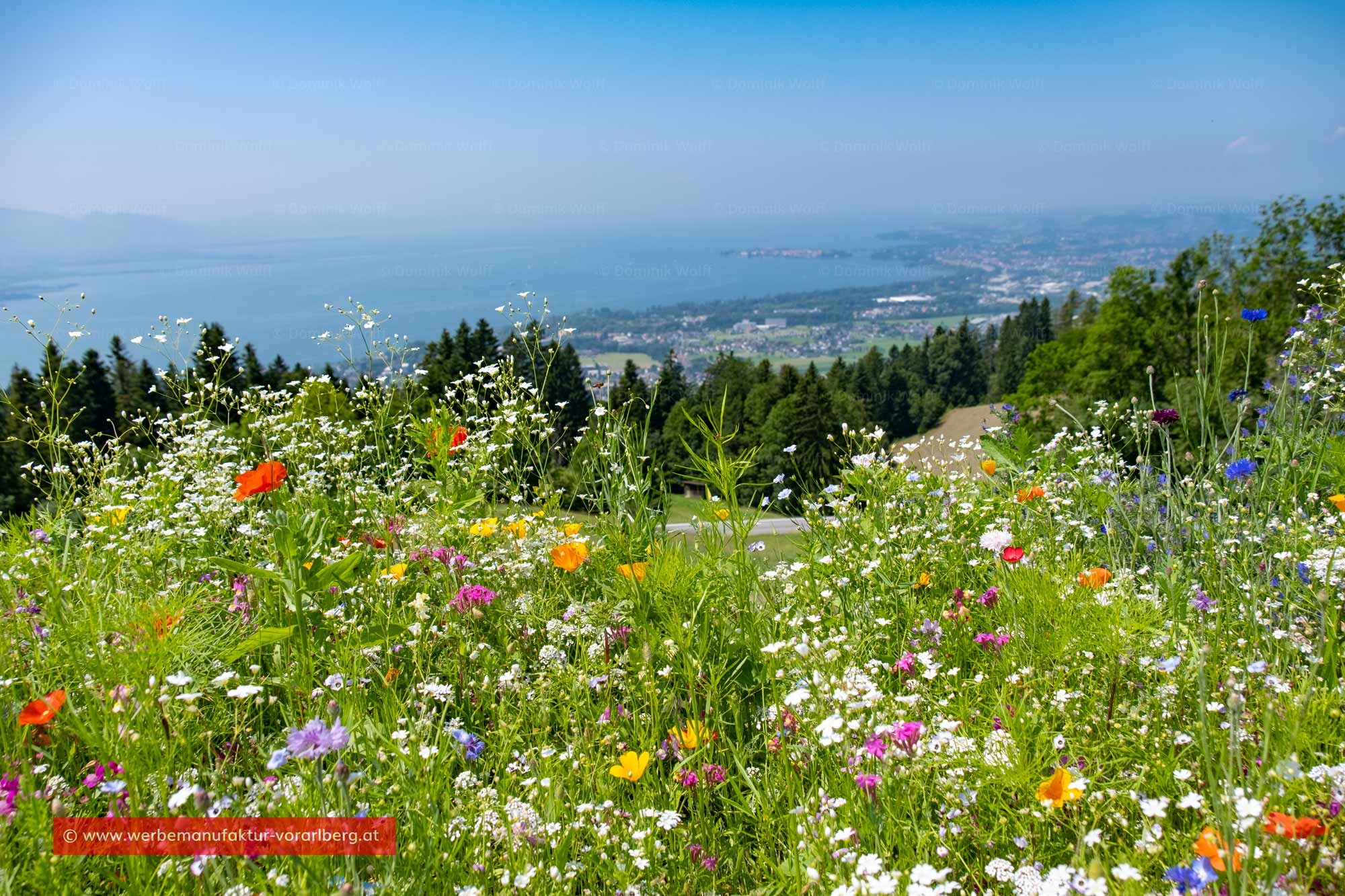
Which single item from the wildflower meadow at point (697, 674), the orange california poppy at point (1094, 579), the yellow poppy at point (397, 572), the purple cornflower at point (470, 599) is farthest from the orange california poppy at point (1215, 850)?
the yellow poppy at point (397, 572)

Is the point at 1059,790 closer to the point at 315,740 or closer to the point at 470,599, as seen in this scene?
the point at 315,740

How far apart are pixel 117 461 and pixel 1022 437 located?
5223 mm

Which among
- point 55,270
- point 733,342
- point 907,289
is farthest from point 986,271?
point 55,270

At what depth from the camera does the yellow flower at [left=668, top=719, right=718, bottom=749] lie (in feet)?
7.09

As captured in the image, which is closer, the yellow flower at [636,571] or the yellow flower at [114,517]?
the yellow flower at [636,571]

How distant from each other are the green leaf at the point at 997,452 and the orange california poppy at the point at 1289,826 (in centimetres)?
293

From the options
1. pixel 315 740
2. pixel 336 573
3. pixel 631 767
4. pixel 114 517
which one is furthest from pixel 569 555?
pixel 114 517

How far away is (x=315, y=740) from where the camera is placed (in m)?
1.45

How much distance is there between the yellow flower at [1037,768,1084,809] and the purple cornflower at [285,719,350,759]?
1466 millimetres

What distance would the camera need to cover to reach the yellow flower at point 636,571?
2.57 metres

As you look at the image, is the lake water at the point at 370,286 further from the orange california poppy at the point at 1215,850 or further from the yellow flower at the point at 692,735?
the orange california poppy at the point at 1215,850

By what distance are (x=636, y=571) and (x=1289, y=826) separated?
1747 millimetres

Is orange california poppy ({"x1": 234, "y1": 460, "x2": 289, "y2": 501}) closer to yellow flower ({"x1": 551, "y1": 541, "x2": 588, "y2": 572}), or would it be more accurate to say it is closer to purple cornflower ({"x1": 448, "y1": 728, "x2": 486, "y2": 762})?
yellow flower ({"x1": 551, "y1": 541, "x2": 588, "y2": 572})

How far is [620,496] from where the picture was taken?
363 cm
